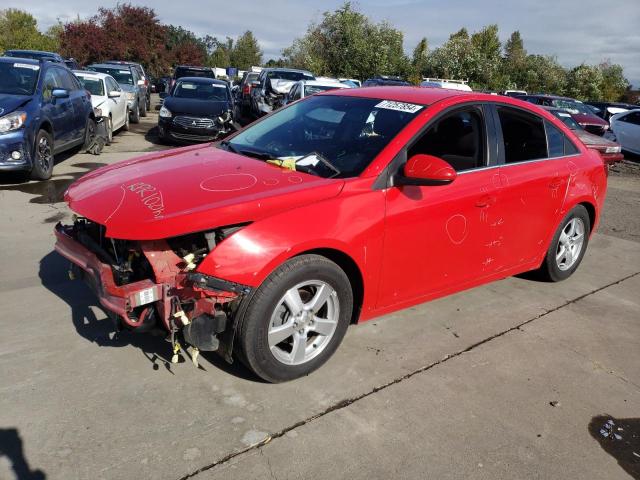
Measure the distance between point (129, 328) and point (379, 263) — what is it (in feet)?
5.04

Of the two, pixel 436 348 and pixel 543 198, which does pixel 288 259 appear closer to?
pixel 436 348

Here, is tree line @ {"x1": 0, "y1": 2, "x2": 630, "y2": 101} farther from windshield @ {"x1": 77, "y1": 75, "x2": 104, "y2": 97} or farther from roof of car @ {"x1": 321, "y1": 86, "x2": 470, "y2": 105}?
roof of car @ {"x1": 321, "y1": 86, "x2": 470, "y2": 105}

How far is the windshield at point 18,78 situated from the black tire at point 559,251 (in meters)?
7.47

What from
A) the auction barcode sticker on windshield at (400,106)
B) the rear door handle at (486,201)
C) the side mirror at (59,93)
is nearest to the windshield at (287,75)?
the side mirror at (59,93)

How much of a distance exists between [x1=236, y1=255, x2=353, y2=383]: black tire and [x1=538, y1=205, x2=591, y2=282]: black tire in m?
2.50

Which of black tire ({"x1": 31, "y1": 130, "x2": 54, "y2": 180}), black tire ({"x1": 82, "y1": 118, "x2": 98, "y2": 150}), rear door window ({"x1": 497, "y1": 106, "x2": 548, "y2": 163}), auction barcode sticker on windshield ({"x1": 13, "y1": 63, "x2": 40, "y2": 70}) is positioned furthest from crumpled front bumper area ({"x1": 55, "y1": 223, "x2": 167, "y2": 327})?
black tire ({"x1": 82, "y1": 118, "x2": 98, "y2": 150})

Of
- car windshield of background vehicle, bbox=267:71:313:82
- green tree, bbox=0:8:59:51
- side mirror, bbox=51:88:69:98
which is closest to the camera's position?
side mirror, bbox=51:88:69:98

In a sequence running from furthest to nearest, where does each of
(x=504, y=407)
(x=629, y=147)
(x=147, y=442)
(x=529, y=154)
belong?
(x=629, y=147)
(x=529, y=154)
(x=504, y=407)
(x=147, y=442)

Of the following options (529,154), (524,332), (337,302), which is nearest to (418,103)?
(529,154)

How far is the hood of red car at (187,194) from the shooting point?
2766 mm

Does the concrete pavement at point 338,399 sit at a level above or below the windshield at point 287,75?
below

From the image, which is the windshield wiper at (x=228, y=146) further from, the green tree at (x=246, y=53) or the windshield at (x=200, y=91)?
the green tree at (x=246, y=53)

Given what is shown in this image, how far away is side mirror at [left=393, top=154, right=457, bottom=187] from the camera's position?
3.22 meters

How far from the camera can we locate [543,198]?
439 cm
